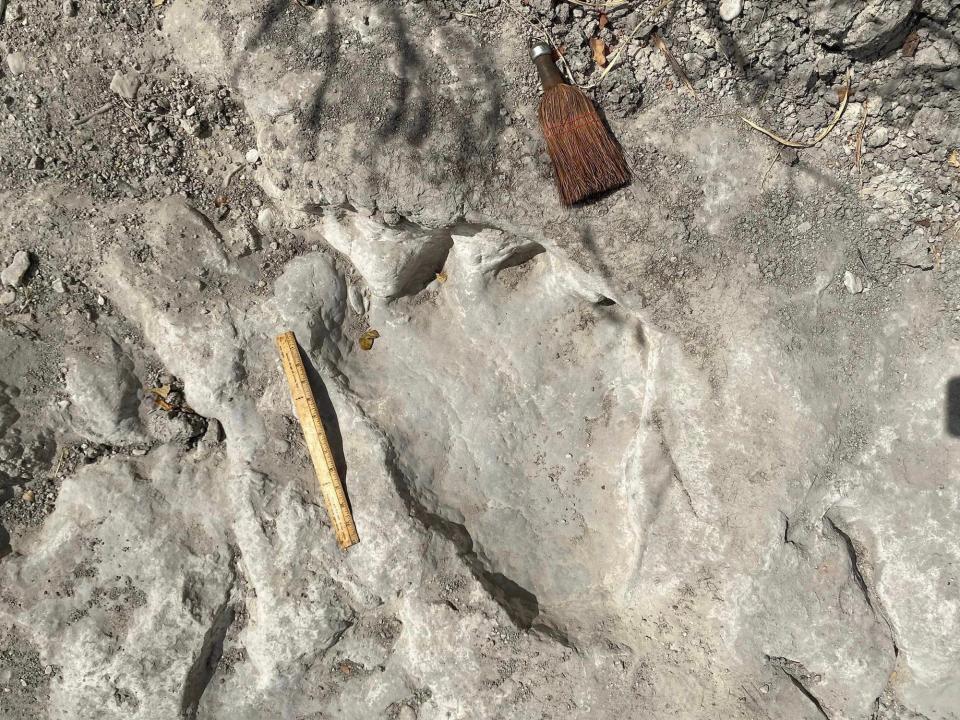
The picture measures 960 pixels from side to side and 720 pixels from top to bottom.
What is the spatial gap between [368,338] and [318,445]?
2.39ft

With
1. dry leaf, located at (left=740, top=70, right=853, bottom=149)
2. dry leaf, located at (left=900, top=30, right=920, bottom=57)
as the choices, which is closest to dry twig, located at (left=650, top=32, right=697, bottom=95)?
dry leaf, located at (left=740, top=70, right=853, bottom=149)

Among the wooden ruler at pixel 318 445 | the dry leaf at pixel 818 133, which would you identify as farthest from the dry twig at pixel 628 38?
the wooden ruler at pixel 318 445

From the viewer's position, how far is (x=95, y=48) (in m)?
3.58

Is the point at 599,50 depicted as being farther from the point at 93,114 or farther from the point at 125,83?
the point at 93,114

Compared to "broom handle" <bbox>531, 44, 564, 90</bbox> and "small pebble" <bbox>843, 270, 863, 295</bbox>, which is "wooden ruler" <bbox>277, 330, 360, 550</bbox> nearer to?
"broom handle" <bbox>531, 44, 564, 90</bbox>

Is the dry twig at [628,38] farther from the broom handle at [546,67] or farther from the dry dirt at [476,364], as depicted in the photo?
the broom handle at [546,67]

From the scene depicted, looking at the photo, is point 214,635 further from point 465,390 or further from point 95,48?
A: point 95,48

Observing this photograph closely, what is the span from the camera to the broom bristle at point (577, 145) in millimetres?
3018

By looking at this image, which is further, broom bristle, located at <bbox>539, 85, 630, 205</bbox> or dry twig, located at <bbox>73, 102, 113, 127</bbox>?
dry twig, located at <bbox>73, 102, 113, 127</bbox>

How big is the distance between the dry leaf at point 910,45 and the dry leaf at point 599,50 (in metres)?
1.44

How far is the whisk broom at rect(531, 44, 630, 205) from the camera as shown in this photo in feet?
9.91

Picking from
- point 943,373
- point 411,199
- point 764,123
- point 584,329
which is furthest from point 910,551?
point 411,199

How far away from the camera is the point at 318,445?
11.5ft

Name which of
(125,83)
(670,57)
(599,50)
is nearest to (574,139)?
(599,50)
